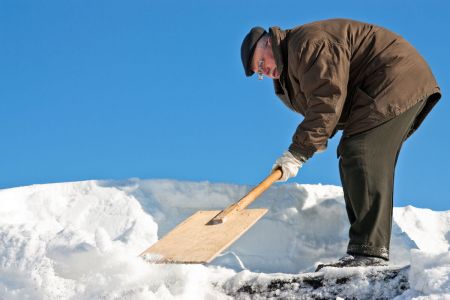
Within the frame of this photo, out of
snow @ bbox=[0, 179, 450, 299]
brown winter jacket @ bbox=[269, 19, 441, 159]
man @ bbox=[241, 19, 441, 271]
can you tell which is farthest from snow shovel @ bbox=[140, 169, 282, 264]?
snow @ bbox=[0, 179, 450, 299]

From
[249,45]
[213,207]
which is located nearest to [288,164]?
[249,45]

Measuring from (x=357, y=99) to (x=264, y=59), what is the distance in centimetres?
57

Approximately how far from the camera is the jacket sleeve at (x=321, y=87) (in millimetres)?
3482

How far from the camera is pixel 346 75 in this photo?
3510mm

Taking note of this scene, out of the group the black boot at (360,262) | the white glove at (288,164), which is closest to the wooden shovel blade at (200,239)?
the white glove at (288,164)

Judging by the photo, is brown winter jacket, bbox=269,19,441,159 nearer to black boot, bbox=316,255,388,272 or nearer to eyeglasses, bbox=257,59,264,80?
eyeglasses, bbox=257,59,264,80

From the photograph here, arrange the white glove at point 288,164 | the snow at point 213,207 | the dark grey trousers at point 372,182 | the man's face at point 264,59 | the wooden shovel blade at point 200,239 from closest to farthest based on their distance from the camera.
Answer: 1. the wooden shovel blade at point 200,239
2. the dark grey trousers at point 372,182
3. the white glove at point 288,164
4. the man's face at point 264,59
5. the snow at point 213,207

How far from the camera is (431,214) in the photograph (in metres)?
5.56

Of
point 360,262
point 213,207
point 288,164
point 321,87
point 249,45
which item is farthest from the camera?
point 213,207

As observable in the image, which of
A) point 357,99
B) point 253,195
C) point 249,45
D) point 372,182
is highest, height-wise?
point 249,45

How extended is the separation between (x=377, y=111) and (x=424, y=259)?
37.7 inches

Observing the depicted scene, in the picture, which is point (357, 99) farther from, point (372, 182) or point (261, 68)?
point (261, 68)

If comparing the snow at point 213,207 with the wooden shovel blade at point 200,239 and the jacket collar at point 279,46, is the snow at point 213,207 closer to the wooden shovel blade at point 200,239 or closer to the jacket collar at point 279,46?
the wooden shovel blade at point 200,239

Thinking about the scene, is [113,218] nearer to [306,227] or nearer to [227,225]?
[306,227]
